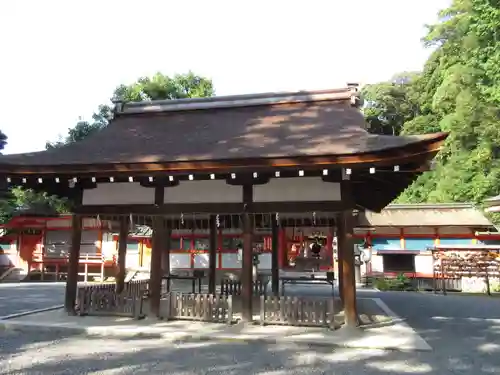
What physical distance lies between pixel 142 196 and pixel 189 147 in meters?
1.56

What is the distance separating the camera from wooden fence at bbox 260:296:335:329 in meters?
7.34

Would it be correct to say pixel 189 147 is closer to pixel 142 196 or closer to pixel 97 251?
pixel 142 196

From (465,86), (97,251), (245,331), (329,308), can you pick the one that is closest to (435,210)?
(465,86)

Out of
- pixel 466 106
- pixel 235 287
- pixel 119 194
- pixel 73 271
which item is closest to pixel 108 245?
pixel 235 287

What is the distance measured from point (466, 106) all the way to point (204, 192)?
2145 centimetres

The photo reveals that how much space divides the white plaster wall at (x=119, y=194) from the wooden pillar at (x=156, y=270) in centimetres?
57

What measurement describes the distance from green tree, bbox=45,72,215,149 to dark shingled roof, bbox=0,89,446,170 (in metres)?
16.0

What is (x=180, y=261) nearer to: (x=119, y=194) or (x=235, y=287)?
(x=235, y=287)

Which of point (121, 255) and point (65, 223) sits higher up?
point (65, 223)

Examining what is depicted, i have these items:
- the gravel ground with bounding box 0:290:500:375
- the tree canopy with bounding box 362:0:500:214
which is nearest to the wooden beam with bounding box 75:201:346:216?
the gravel ground with bounding box 0:290:500:375

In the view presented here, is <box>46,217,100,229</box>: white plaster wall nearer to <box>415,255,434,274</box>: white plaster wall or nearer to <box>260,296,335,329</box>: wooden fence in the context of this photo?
<box>260,296,335,329</box>: wooden fence

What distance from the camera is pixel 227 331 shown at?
22.9ft

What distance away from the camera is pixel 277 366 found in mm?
5297

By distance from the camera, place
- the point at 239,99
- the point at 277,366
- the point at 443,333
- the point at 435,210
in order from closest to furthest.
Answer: the point at 277,366
the point at 443,333
the point at 239,99
the point at 435,210
